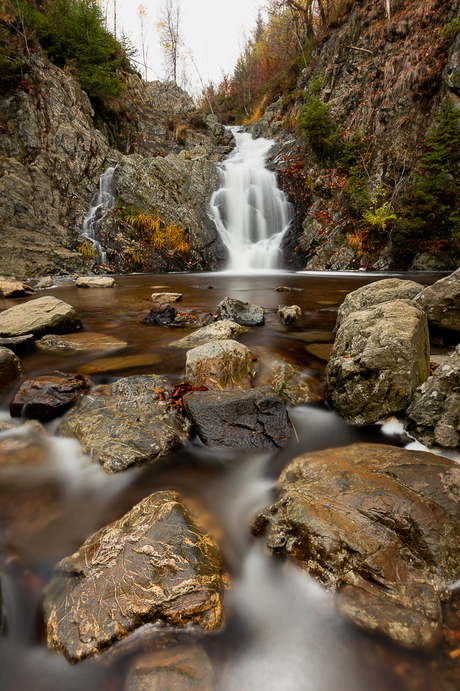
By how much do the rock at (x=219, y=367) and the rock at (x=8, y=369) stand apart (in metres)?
1.81

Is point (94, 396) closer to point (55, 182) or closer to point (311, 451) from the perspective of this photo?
point (311, 451)

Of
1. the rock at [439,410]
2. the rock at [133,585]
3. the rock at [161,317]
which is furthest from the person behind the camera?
the rock at [161,317]

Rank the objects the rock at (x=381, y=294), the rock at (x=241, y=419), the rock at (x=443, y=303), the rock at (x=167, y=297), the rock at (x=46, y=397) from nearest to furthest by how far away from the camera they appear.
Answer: the rock at (x=241, y=419), the rock at (x=46, y=397), the rock at (x=443, y=303), the rock at (x=381, y=294), the rock at (x=167, y=297)

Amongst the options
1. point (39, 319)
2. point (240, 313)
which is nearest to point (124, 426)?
point (39, 319)

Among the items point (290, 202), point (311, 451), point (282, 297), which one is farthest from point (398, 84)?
point (311, 451)

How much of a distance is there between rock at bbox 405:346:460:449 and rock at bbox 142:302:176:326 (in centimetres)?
415

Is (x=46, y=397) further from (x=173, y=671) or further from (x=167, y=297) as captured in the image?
(x=167, y=297)

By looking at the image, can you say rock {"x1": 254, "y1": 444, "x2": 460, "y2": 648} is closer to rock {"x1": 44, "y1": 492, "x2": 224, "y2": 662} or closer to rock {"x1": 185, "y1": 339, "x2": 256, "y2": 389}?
rock {"x1": 44, "y1": 492, "x2": 224, "y2": 662}

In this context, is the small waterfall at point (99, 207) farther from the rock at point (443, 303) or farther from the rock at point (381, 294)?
the rock at point (443, 303)

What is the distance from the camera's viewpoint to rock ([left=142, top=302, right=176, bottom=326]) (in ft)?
18.1

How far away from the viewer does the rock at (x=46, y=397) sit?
8.64ft

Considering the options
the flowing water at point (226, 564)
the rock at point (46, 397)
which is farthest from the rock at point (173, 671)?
the rock at point (46, 397)

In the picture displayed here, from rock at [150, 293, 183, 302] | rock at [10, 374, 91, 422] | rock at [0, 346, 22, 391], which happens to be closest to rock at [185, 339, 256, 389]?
rock at [10, 374, 91, 422]

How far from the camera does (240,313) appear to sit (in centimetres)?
550
